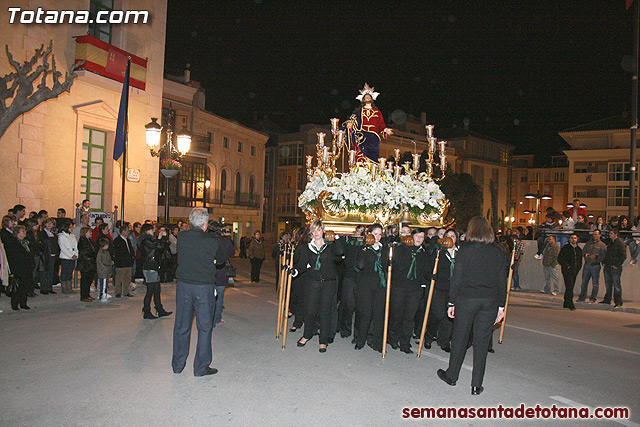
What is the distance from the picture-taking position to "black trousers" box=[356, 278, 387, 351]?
7.65 m

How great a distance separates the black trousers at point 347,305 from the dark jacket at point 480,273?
275cm

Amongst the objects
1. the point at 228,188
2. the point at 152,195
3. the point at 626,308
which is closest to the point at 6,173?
the point at 152,195

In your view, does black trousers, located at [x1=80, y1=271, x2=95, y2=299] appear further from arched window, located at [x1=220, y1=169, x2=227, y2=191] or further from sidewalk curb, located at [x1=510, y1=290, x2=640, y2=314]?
arched window, located at [x1=220, y1=169, x2=227, y2=191]

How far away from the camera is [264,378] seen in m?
5.96

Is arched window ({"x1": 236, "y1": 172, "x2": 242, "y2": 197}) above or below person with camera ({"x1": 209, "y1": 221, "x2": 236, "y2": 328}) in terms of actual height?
above

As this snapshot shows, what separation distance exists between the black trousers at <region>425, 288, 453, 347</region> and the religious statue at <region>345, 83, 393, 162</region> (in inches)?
145

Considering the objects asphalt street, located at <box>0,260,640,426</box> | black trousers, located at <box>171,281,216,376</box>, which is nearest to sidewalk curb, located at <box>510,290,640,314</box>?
asphalt street, located at <box>0,260,640,426</box>

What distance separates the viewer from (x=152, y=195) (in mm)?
18328

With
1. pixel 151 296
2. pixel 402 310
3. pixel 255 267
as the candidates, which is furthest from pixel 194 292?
pixel 255 267

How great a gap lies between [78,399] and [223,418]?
168 centimetres

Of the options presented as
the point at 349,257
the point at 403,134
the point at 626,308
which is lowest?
the point at 626,308

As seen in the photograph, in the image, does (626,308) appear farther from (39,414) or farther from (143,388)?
(39,414)

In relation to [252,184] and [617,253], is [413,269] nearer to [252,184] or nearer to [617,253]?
[617,253]

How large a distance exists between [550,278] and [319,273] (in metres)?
12.0
